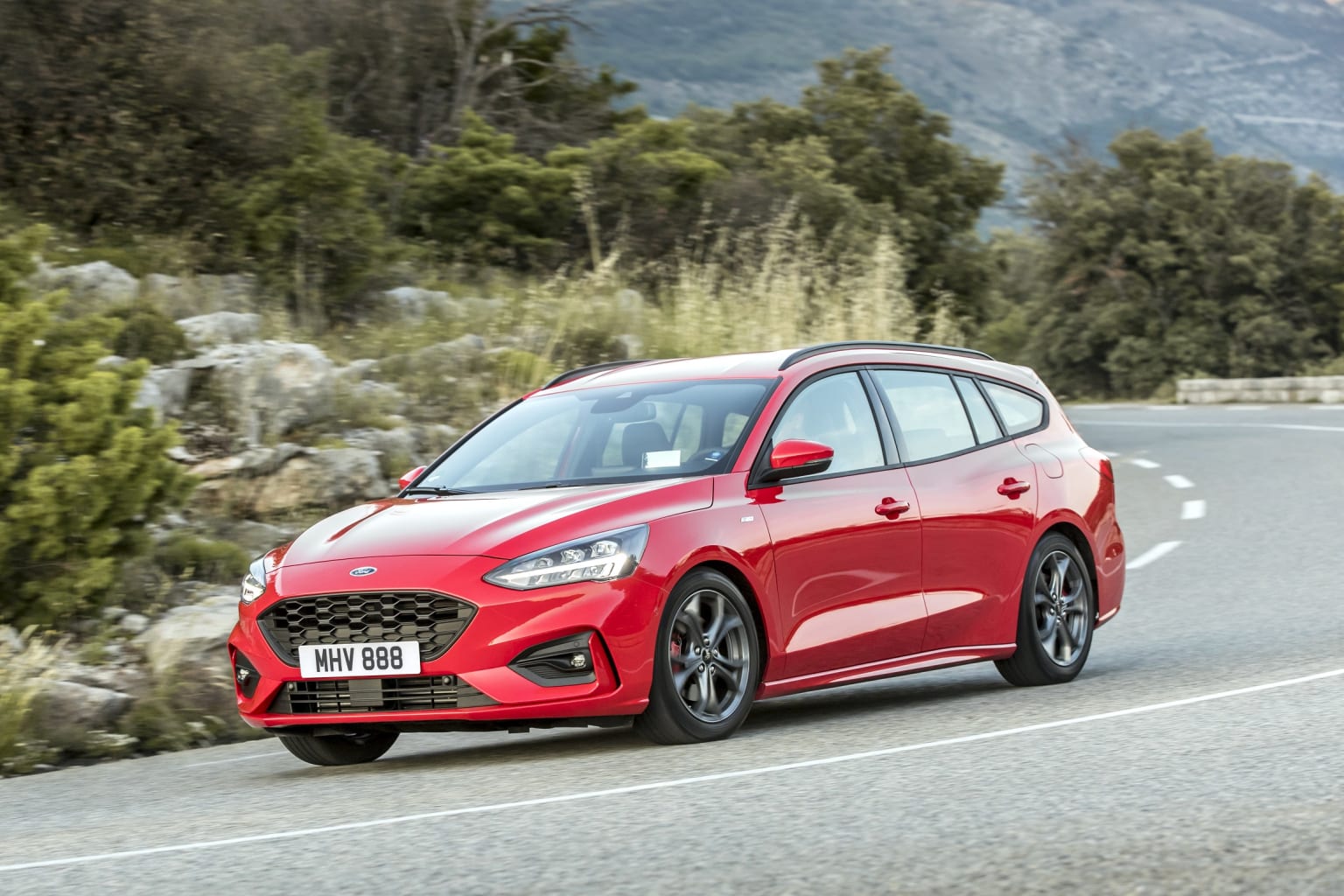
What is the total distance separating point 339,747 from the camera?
25.8 ft

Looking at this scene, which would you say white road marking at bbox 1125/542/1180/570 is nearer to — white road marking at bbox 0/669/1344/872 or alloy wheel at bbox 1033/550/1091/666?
alloy wheel at bbox 1033/550/1091/666

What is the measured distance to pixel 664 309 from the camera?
19297 millimetres

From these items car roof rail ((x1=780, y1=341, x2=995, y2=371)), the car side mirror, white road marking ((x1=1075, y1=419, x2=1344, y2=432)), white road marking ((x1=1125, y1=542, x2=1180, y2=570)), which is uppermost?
car roof rail ((x1=780, y1=341, x2=995, y2=371))

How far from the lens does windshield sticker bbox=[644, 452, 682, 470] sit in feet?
25.9

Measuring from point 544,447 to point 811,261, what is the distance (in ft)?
42.0

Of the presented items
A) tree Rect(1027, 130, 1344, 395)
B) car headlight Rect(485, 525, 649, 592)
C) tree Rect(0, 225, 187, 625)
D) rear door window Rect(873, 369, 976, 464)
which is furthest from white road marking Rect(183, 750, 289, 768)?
tree Rect(1027, 130, 1344, 395)

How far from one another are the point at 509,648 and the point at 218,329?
9102 mm

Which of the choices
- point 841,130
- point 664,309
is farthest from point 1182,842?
point 841,130

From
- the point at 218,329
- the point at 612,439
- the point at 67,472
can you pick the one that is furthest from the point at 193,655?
the point at 218,329

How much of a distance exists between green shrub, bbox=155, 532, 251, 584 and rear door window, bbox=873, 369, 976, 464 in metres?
5.01

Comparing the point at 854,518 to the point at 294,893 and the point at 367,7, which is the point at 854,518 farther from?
the point at 367,7

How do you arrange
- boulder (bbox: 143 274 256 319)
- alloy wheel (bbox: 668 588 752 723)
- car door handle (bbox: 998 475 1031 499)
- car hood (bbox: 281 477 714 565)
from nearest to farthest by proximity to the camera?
car hood (bbox: 281 477 714 565)
alloy wheel (bbox: 668 588 752 723)
car door handle (bbox: 998 475 1031 499)
boulder (bbox: 143 274 256 319)

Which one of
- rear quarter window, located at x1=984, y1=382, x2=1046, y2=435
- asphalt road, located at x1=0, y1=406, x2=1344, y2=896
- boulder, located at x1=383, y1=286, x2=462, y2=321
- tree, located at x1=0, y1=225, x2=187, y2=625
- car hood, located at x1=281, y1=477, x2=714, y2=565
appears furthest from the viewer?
boulder, located at x1=383, y1=286, x2=462, y2=321

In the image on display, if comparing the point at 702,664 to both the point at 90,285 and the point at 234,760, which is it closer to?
the point at 234,760
